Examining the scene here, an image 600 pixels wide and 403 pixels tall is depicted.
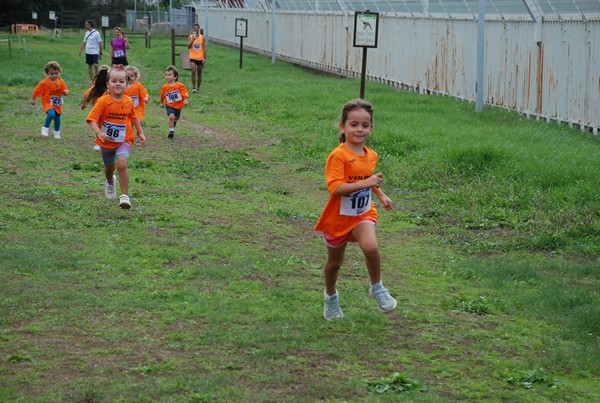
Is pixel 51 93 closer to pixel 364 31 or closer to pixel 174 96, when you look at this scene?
pixel 174 96

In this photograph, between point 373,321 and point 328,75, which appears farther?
point 328,75

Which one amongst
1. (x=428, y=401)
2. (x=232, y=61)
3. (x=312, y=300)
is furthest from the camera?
(x=232, y=61)

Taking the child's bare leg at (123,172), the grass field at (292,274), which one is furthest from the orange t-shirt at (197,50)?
the child's bare leg at (123,172)

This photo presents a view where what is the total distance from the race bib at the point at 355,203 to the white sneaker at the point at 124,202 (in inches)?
178

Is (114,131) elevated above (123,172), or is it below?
above

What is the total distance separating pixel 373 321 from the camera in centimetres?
704

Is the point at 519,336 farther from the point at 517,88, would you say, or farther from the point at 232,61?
the point at 232,61

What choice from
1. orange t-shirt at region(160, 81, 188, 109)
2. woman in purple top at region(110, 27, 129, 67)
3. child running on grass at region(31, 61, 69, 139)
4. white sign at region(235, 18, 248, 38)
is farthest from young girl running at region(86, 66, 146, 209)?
white sign at region(235, 18, 248, 38)

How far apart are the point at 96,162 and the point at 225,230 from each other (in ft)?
16.5

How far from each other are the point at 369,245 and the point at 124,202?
15.7 feet

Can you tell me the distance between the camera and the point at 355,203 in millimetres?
6941

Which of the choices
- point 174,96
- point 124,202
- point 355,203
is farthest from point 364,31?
point 355,203

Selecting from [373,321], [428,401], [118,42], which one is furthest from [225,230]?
[118,42]

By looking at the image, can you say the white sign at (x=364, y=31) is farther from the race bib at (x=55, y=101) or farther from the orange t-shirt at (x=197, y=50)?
the orange t-shirt at (x=197, y=50)
